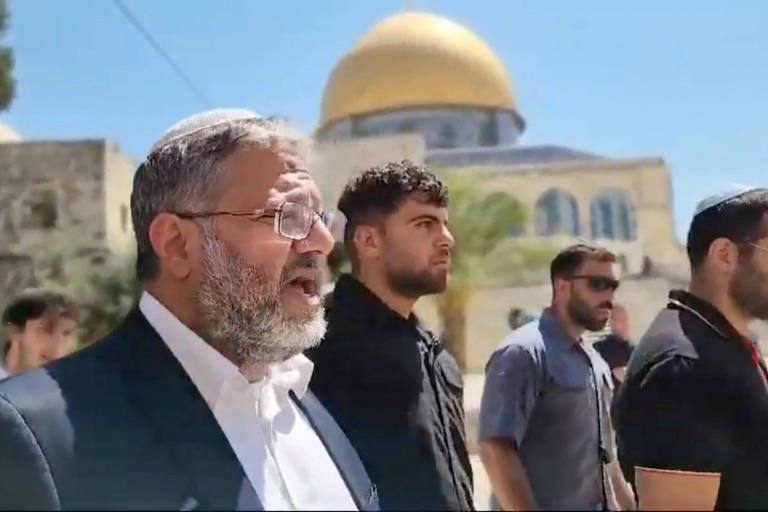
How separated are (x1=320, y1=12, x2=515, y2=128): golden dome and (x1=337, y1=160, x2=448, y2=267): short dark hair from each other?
32.1m

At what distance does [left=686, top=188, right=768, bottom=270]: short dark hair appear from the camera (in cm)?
186

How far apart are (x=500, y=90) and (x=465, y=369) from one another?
1813 cm

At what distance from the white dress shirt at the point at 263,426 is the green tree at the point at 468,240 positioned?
17879mm

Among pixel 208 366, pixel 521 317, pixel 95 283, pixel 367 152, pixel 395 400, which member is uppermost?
pixel 367 152

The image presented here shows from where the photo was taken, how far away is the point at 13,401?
3.89 feet

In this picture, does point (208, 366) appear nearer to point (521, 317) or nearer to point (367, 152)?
point (521, 317)

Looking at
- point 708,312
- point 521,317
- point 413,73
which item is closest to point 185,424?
point 708,312

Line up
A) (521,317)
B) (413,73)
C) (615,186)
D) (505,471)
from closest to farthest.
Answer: (505,471) < (521,317) < (615,186) < (413,73)

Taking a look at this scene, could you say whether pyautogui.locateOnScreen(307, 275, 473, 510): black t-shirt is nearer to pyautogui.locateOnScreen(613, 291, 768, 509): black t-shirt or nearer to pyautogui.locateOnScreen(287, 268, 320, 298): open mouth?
pyautogui.locateOnScreen(613, 291, 768, 509): black t-shirt

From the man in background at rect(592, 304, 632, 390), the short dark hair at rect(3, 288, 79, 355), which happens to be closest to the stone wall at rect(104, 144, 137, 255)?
the man in background at rect(592, 304, 632, 390)

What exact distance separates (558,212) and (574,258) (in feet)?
90.1

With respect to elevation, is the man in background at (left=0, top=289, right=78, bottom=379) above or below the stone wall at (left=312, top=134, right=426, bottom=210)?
below

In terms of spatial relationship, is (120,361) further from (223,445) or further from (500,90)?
(500,90)

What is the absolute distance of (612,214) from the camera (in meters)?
30.1
